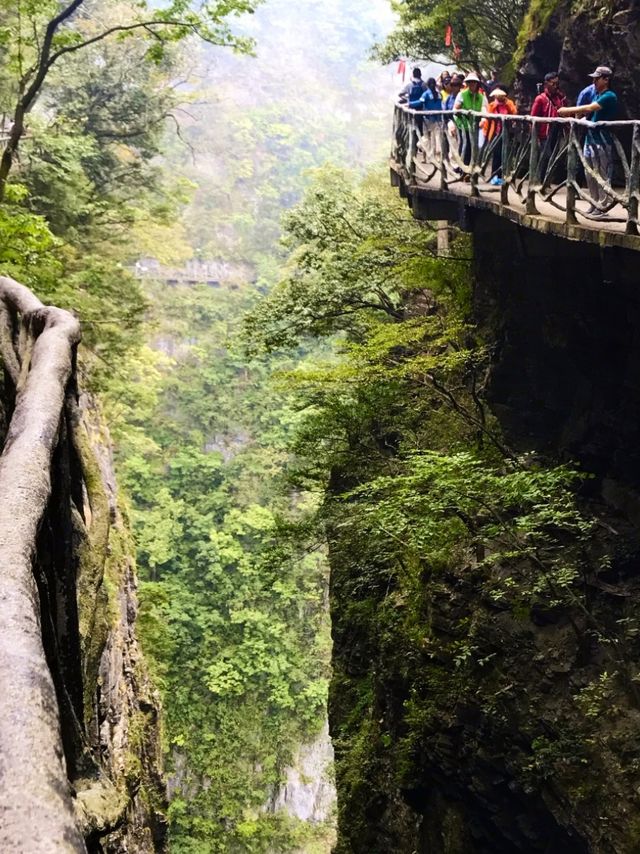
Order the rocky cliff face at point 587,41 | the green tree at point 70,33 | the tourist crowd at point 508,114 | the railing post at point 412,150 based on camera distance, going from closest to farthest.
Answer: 1. the tourist crowd at point 508,114
2. the rocky cliff face at point 587,41
3. the green tree at point 70,33
4. the railing post at point 412,150

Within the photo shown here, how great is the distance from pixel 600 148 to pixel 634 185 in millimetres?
1285

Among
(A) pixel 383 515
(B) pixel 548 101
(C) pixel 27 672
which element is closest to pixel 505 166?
(B) pixel 548 101

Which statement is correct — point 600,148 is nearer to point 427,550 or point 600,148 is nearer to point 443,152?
point 443,152

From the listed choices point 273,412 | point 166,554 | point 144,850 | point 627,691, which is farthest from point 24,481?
point 273,412

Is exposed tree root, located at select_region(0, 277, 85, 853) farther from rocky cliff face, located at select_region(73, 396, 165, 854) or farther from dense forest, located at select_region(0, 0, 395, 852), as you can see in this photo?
dense forest, located at select_region(0, 0, 395, 852)

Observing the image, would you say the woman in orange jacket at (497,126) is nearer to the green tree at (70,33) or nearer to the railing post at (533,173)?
the railing post at (533,173)

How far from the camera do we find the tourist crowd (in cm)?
674

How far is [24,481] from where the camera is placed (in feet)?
6.78

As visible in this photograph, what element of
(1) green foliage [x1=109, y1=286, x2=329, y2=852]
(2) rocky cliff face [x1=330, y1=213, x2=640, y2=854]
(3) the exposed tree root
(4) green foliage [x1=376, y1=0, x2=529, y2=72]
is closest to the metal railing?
(2) rocky cliff face [x1=330, y1=213, x2=640, y2=854]

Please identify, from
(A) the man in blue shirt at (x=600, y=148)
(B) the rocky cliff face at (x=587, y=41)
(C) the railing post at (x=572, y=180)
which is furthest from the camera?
(B) the rocky cliff face at (x=587, y=41)

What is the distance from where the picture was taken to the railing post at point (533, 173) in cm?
705

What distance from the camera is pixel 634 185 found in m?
5.65

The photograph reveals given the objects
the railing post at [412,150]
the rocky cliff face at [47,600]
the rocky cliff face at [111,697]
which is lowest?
the rocky cliff face at [111,697]

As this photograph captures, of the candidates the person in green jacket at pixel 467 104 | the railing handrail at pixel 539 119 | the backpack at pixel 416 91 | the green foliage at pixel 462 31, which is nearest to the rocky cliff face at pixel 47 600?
the railing handrail at pixel 539 119
